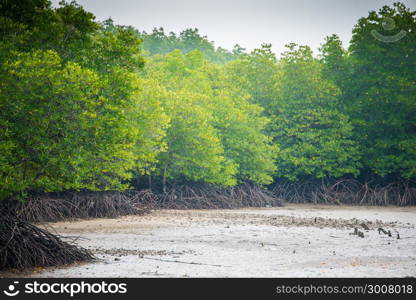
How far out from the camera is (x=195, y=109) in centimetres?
2588

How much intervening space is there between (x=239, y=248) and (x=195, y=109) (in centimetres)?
1450

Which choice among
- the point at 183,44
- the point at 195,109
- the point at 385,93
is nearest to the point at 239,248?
the point at 195,109

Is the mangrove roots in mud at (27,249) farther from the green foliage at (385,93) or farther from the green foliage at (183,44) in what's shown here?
the green foliage at (183,44)

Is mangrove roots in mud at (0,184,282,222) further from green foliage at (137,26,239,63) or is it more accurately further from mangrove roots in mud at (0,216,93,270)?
green foliage at (137,26,239,63)

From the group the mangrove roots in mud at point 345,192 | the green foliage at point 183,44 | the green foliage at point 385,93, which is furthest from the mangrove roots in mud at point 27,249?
the green foliage at point 183,44

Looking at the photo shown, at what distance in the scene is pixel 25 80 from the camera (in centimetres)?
1358

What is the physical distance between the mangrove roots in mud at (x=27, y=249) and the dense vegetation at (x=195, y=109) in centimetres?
316

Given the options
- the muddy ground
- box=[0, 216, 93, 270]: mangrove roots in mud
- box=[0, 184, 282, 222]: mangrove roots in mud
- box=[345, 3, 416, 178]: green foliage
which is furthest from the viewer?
box=[345, 3, 416, 178]: green foliage

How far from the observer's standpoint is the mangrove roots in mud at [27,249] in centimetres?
880

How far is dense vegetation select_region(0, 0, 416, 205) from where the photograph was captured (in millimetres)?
13672

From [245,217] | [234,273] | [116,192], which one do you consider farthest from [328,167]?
[234,273]

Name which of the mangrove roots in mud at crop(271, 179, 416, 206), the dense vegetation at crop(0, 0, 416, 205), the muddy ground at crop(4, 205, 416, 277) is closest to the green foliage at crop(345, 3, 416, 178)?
the dense vegetation at crop(0, 0, 416, 205)

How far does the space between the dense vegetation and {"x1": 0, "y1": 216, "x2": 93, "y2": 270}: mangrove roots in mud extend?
3.16 m

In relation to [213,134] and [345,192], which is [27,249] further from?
[345,192]
